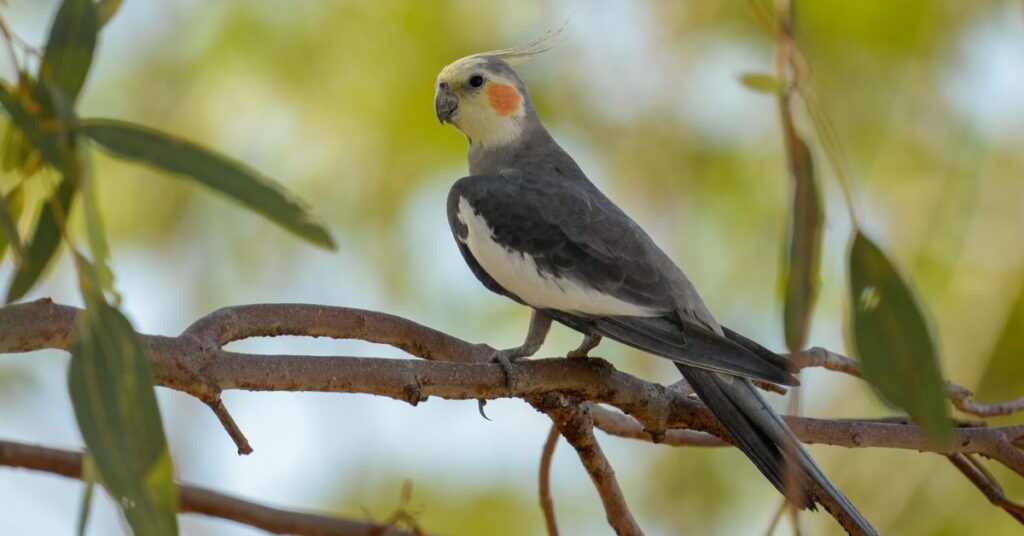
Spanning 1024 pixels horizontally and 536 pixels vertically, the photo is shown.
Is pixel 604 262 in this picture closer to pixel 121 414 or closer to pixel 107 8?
pixel 107 8

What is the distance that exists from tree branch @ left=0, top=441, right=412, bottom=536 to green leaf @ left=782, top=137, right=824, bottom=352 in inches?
36.3

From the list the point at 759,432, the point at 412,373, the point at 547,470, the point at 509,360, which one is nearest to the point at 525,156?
the point at 547,470

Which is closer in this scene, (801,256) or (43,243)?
(801,256)

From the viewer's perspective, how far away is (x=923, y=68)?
5906 millimetres

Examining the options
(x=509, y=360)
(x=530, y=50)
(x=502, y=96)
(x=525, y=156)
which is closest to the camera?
(x=509, y=360)

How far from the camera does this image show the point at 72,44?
1.68 m

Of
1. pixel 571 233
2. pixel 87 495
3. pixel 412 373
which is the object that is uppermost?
pixel 571 233

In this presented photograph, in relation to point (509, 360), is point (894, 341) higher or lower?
lower

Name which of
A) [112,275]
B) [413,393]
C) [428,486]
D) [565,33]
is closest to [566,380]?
[413,393]

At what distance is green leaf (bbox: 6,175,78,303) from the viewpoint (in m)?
1.54

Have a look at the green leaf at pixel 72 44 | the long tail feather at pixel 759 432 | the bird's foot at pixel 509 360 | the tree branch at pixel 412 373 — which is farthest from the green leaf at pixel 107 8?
the long tail feather at pixel 759 432

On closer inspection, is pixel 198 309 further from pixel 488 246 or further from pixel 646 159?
pixel 488 246

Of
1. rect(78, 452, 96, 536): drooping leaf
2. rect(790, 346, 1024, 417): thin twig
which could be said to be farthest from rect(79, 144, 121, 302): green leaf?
rect(790, 346, 1024, 417): thin twig

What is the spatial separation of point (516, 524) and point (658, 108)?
2331mm
